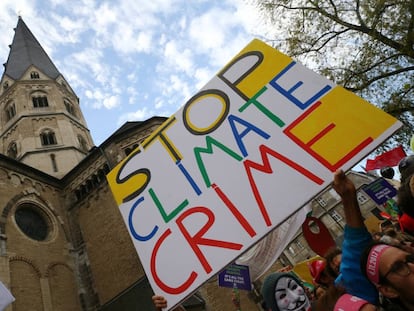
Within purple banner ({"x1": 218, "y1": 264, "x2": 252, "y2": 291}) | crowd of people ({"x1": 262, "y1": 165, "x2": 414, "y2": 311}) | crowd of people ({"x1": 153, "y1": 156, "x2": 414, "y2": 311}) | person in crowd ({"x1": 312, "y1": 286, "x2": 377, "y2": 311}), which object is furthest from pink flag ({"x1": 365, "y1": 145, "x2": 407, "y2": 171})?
person in crowd ({"x1": 312, "y1": 286, "x2": 377, "y2": 311})

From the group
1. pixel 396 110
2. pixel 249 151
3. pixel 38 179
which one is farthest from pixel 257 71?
pixel 38 179

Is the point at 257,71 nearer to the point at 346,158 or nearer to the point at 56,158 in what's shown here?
the point at 346,158

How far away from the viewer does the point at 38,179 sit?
16.4 metres

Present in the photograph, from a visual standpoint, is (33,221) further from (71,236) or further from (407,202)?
(407,202)

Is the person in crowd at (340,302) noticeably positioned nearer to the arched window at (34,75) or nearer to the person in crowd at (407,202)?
the person in crowd at (407,202)

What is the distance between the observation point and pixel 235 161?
7.96 feet

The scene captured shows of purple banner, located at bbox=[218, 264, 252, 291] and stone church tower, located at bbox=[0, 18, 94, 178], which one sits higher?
stone church tower, located at bbox=[0, 18, 94, 178]

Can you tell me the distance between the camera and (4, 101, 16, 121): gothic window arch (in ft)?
77.5

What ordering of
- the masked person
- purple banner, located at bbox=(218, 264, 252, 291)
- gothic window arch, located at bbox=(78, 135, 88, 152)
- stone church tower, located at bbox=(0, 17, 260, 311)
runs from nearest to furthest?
the masked person
purple banner, located at bbox=(218, 264, 252, 291)
stone church tower, located at bbox=(0, 17, 260, 311)
gothic window arch, located at bbox=(78, 135, 88, 152)

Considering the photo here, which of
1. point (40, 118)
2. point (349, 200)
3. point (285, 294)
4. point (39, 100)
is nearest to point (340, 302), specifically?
point (349, 200)

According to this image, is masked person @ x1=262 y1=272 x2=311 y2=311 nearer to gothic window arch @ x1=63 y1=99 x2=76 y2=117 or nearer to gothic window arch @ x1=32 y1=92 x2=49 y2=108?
gothic window arch @ x1=32 y1=92 x2=49 y2=108

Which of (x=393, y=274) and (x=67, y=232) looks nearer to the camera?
(x=393, y=274)

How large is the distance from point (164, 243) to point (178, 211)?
0.84 feet

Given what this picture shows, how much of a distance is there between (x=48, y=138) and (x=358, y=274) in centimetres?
2360
